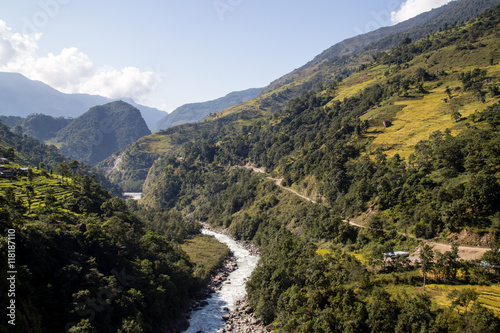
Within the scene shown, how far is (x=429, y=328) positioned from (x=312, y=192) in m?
55.3

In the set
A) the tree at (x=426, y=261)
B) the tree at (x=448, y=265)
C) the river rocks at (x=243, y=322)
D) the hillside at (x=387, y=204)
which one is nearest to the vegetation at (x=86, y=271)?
the river rocks at (x=243, y=322)

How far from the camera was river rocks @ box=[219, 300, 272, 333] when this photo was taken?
4222 centimetres

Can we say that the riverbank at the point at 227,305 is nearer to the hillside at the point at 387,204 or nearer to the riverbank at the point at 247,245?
the hillside at the point at 387,204

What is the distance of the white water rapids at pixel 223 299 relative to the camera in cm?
4406

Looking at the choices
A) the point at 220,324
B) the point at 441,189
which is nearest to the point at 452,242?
the point at 441,189

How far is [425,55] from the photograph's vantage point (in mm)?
124938

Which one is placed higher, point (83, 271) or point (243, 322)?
point (83, 271)

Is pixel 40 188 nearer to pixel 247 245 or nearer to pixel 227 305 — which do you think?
pixel 227 305

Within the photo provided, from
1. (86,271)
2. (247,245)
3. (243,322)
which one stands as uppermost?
(86,271)

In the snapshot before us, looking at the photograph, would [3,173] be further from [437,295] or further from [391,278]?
[437,295]

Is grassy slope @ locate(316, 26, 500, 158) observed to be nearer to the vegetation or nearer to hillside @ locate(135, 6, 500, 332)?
hillside @ locate(135, 6, 500, 332)

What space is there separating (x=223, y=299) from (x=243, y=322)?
372 inches

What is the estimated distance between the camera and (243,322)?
146ft

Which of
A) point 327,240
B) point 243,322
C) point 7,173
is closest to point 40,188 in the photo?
point 7,173
